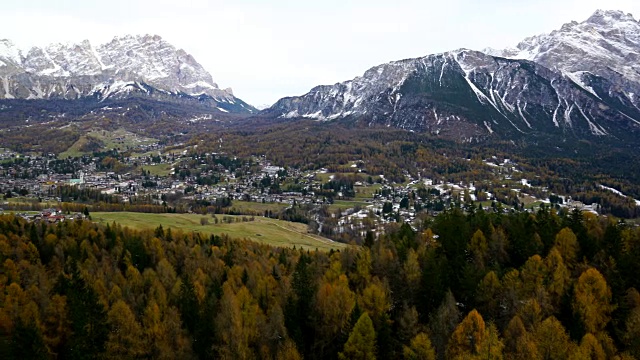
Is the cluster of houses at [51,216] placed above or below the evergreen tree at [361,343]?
below

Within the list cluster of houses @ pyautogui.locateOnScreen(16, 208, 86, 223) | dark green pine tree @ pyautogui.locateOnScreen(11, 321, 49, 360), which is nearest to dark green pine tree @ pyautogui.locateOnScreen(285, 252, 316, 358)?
dark green pine tree @ pyautogui.locateOnScreen(11, 321, 49, 360)

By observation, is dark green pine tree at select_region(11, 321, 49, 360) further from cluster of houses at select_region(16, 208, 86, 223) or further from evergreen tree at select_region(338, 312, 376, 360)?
cluster of houses at select_region(16, 208, 86, 223)

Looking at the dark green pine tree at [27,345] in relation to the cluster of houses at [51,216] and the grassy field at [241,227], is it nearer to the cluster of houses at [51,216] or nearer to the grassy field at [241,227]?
the grassy field at [241,227]

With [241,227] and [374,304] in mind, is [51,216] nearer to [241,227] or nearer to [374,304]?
[241,227]

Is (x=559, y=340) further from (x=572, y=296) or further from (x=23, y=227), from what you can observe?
(x=23, y=227)

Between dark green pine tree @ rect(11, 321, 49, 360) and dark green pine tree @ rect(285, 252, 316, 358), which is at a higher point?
dark green pine tree @ rect(11, 321, 49, 360)

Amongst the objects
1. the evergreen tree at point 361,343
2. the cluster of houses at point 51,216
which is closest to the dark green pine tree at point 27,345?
the evergreen tree at point 361,343
